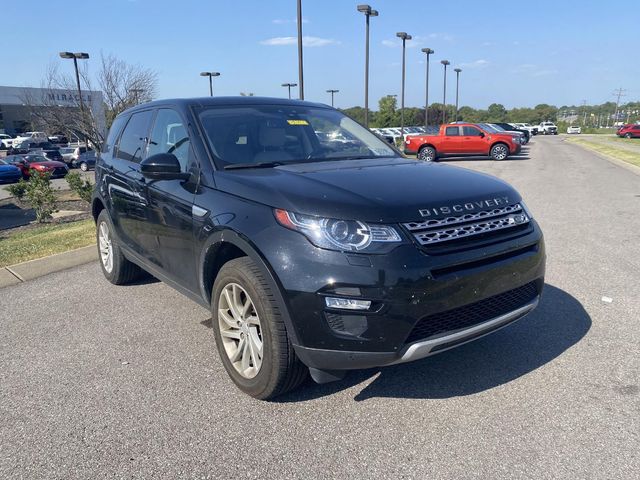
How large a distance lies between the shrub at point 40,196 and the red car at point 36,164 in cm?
1919

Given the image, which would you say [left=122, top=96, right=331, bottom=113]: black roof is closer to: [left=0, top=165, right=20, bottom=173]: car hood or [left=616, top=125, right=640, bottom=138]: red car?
[left=0, top=165, right=20, bottom=173]: car hood

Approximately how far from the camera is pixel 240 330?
3174mm

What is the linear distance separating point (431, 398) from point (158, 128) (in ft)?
9.78

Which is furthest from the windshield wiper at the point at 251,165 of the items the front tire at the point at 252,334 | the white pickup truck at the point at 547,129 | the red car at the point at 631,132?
the white pickup truck at the point at 547,129

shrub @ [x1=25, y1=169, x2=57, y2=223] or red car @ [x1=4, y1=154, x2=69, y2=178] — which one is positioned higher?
shrub @ [x1=25, y1=169, x2=57, y2=223]

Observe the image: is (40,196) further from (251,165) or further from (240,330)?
(240,330)

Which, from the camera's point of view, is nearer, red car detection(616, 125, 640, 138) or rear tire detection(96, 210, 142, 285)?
rear tire detection(96, 210, 142, 285)

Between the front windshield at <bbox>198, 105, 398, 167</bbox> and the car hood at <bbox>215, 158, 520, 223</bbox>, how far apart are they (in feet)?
0.81

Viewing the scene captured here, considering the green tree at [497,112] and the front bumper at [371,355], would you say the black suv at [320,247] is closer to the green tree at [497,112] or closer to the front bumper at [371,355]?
the front bumper at [371,355]

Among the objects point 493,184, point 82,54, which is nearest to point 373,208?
point 493,184

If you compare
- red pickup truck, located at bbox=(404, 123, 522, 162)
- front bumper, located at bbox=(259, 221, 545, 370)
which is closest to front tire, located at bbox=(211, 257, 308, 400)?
front bumper, located at bbox=(259, 221, 545, 370)

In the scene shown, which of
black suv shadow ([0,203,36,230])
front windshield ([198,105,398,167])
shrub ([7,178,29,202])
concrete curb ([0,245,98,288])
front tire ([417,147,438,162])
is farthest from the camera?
front tire ([417,147,438,162])

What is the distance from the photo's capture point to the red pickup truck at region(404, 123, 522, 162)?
24.0m

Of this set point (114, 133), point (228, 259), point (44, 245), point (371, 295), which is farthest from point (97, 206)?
point (371, 295)
